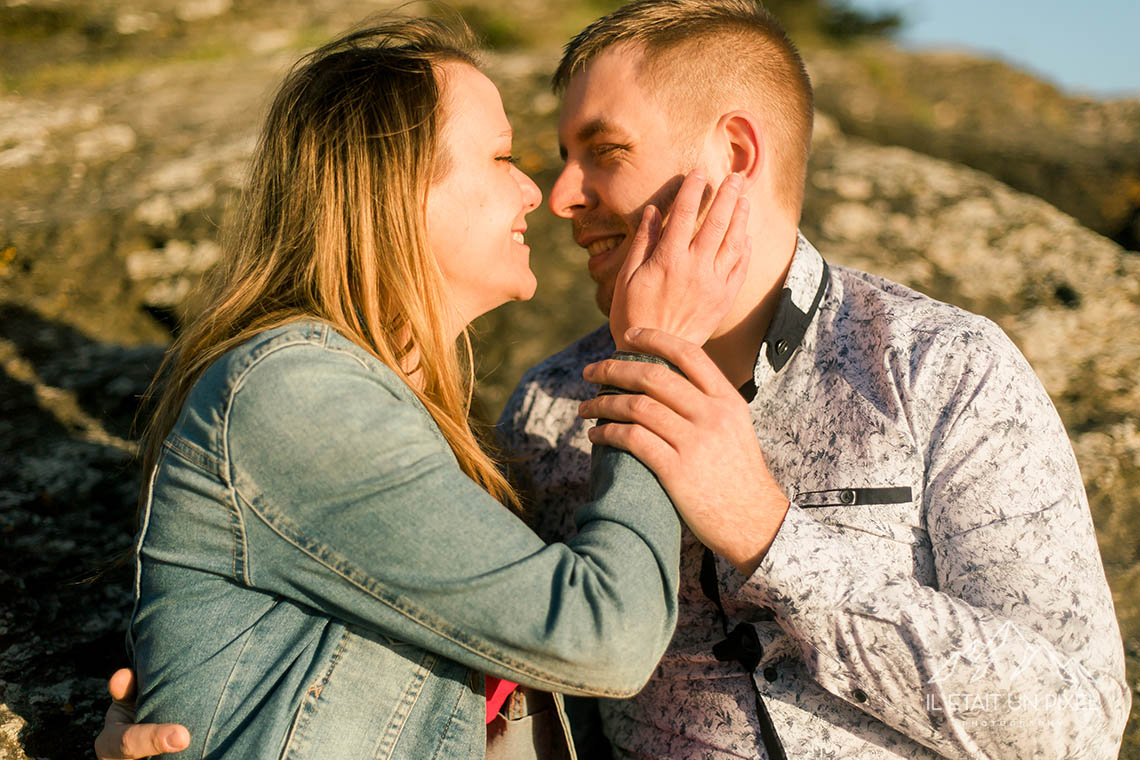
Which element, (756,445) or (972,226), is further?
(972,226)

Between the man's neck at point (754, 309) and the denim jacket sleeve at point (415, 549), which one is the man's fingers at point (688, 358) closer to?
the denim jacket sleeve at point (415, 549)

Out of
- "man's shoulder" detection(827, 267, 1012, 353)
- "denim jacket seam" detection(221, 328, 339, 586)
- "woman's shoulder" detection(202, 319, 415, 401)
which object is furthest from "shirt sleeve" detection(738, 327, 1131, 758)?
"denim jacket seam" detection(221, 328, 339, 586)

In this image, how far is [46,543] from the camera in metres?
2.70

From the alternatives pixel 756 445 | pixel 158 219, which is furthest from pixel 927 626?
pixel 158 219

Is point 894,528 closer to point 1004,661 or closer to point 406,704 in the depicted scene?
point 1004,661

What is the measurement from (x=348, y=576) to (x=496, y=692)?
0.66 meters

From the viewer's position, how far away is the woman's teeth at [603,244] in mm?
2785

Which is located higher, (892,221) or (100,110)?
(100,110)

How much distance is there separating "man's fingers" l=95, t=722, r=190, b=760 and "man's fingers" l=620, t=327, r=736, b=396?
1141mm

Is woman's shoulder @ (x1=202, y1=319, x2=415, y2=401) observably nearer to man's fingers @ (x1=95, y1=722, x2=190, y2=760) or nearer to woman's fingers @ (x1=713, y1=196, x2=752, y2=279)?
man's fingers @ (x1=95, y1=722, x2=190, y2=760)

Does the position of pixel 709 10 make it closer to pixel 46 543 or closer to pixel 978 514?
pixel 978 514

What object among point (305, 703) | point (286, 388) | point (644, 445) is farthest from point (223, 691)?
point (644, 445)

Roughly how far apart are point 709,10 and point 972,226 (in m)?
2.43

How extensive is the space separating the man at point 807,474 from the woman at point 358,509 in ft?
1.03
